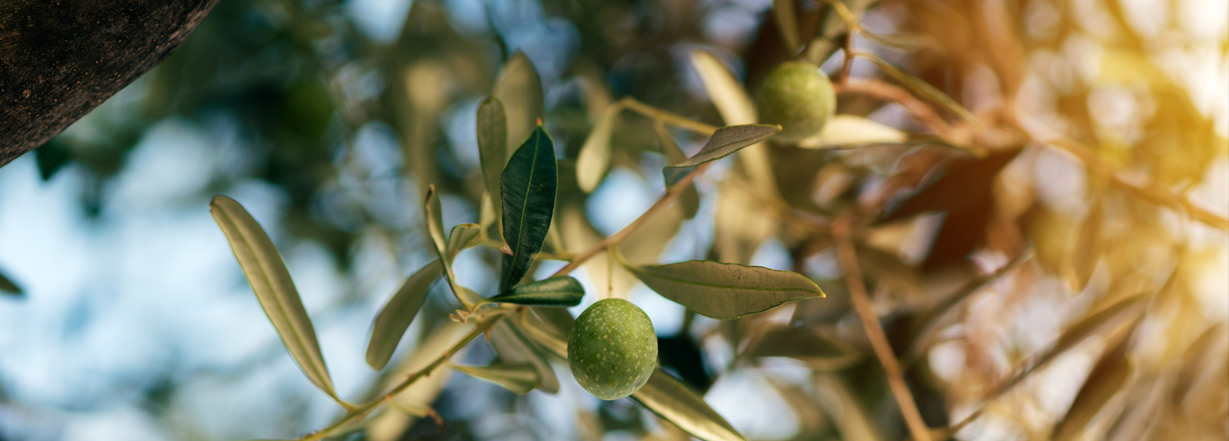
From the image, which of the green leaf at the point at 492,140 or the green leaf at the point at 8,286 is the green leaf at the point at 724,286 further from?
the green leaf at the point at 8,286

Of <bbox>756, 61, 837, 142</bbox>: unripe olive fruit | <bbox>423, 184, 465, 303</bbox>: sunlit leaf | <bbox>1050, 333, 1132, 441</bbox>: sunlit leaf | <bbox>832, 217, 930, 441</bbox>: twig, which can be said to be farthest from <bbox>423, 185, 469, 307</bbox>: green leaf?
<bbox>1050, 333, 1132, 441</bbox>: sunlit leaf

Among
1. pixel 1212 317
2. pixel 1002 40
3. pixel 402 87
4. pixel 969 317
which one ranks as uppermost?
pixel 402 87

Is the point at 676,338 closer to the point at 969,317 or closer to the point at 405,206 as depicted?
the point at 969,317

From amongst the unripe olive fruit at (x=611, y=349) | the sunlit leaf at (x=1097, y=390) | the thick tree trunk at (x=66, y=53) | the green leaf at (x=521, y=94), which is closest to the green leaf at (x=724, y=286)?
the unripe olive fruit at (x=611, y=349)

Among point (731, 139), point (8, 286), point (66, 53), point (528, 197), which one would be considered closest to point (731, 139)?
point (731, 139)

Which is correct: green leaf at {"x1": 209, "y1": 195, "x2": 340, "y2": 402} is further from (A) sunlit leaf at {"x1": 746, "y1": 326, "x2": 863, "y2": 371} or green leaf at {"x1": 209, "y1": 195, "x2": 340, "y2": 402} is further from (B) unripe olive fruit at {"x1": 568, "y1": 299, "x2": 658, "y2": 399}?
(A) sunlit leaf at {"x1": 746, "y1": 326, "x2": 863, "y2": 371}

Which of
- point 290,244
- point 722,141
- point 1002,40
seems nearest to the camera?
point 722,141

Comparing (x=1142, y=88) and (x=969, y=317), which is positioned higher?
(x=1142, y=88)

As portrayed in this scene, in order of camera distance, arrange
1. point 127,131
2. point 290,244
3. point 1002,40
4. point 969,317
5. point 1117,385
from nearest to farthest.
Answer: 1. point 1117,385
2. point 1002,40
3. point 969,317
4. point 127,131
5. point 290,244

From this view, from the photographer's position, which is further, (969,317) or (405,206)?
(405,206)

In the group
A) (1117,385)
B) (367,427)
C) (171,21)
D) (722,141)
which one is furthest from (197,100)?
(1117,385)
